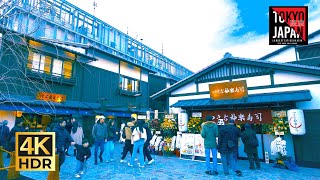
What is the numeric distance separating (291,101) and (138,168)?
773 cm

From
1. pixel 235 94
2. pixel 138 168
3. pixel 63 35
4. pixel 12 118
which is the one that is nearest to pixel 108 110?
pixel 12 118

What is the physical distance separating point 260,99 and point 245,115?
1.25 meters

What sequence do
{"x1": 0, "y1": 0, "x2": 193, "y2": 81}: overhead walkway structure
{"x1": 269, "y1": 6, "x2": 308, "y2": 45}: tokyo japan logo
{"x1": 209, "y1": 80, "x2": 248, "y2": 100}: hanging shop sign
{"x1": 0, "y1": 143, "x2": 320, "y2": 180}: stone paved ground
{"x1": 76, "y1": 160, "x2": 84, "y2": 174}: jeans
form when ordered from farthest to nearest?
{"x1": 0, "y1": 0, "x2": 193, "y2": 81}: overhead walkway structure
{"x1": 209, "y1": 80, "x2": 248, "y2": 100}: hanging shop sign
{"x1": 269, "y1": 6, "x2": 308, "y2": 45}: tokyo japan logo
{"x1": 0, "y1": 143, "x2": 320, "y2": 180}: stone paved ground
{"x1": 76, "y1": 160, "x2": 84, "y2": 174}: jeans

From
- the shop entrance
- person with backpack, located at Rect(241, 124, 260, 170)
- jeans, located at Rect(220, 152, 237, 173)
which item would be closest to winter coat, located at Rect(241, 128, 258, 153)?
person with backpack, located at Rect(241, 124, 260, 170)

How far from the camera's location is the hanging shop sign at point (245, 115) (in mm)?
10297

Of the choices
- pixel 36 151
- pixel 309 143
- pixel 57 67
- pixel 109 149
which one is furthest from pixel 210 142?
pixel 57 67

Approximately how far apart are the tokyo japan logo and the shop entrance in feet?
13.1

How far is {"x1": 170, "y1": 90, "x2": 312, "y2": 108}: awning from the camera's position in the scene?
30.3ft

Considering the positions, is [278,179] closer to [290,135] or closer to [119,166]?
[290,135]

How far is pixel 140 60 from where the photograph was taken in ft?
98.9

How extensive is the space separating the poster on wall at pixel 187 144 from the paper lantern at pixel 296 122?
489 cm

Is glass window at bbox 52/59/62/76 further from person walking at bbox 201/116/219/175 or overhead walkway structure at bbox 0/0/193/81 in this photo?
person walking at bbox 201/116/219/175

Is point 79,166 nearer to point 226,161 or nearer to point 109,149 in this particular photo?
point 109,149

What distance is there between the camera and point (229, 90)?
1147cm
